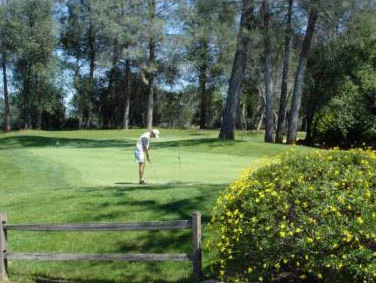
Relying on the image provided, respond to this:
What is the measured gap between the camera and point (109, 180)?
1697cm

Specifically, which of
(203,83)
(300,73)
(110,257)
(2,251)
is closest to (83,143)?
(300,73)

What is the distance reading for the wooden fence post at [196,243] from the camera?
758 centimetres

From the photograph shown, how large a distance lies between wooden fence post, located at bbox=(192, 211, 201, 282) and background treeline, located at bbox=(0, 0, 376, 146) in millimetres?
24934

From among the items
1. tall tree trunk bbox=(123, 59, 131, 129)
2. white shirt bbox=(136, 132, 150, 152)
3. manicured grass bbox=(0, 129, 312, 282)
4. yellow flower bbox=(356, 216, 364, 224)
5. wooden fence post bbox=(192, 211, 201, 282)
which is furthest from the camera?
tall tree trunk bbox=(123, 59, 131, 129)

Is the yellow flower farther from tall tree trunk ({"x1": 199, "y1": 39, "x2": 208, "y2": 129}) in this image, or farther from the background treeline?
tall tree trunk ({"x1": 199, "y1": 39, "x2": 208, "y2": 129})

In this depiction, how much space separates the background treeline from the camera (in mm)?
34062

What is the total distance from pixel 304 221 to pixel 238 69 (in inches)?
1095

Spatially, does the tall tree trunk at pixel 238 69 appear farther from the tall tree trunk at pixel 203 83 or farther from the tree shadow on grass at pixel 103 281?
the tall tree trunk at pixel 203 83

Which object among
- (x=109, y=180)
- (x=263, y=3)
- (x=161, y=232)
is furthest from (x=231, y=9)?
(x=161, y=232)

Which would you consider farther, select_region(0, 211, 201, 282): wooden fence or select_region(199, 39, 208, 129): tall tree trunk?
select_region(199, 39, 208, 129): tall tree trunk

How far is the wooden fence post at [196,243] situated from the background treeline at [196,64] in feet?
81.8

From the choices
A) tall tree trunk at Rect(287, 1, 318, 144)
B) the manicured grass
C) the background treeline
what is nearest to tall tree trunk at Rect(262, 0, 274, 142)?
the background treeline

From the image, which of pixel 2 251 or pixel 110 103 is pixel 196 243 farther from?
pixel 110 103

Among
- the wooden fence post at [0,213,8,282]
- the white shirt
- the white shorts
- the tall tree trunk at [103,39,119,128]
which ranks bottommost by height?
the wooden fence post at [0,213,8,282]
